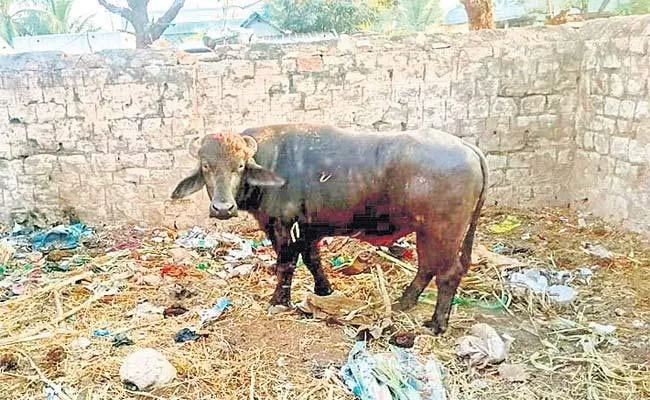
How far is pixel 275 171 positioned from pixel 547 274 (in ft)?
7.13

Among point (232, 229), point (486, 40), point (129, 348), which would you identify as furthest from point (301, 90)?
point (129, 348)

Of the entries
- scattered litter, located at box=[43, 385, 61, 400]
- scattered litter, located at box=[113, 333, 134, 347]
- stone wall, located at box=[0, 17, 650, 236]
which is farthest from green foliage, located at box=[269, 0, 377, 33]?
scattered litter, located at box=[43, 385, 61, 400]

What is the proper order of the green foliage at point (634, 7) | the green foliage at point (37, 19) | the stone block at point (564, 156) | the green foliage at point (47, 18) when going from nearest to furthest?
1. the stone block at point (564, 156)
2. the green foliage at point (634, 7)
3. the green foliage at point (37, 19)
4. the green foliage at point (47, 18)

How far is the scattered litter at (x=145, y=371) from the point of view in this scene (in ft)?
9.59

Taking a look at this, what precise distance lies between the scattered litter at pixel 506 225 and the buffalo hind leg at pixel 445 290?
7.34 ft

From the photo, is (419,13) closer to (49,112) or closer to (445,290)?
(49,112)

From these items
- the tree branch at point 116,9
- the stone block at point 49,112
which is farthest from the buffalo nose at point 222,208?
the tree branch at point 116,9

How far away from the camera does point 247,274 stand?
452cm

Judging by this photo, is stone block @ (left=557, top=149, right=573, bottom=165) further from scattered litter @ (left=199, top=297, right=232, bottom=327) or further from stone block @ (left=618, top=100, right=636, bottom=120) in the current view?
scattered litter @ (left=199, top=297, right=232, bottom=327)

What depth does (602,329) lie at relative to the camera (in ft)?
11.5

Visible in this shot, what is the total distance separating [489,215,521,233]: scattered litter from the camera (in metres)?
5.54

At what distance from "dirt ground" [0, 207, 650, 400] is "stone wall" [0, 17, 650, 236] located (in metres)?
0.78

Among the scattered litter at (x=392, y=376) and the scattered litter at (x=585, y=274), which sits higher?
the scattered litter at (x=392, y=376)

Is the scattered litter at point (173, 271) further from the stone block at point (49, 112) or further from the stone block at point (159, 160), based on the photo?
the stone block at point (49, 112)
